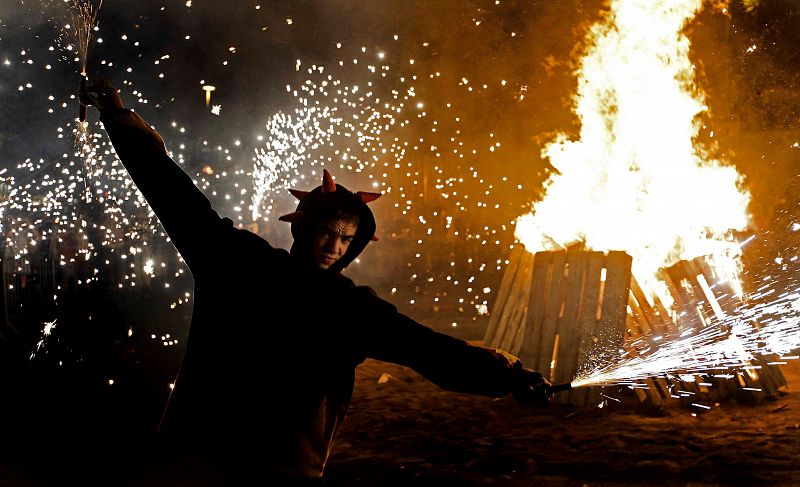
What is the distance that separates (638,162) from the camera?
315 inches

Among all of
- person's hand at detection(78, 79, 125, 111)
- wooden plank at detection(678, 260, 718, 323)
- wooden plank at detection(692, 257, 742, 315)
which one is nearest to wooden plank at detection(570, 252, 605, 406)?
wooden plank at detection(678, 260, 718, 323)

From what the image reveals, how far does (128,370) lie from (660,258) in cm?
632

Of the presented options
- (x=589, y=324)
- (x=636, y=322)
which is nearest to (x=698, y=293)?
(x=636, y=322)

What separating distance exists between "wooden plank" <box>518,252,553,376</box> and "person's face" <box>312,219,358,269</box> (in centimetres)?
448

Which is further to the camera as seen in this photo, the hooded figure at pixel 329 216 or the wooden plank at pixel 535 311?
the wooden plank at pixel 535 311

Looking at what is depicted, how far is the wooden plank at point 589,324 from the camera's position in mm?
6230

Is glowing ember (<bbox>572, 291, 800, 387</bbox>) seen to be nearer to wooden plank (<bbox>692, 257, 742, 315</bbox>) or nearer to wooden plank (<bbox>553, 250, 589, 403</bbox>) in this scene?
wooden plank (<bbox>692, 257, 742, 315</bbox>)

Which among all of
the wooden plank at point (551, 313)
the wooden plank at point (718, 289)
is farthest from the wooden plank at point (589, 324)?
the wooden plank at point (718, 289)

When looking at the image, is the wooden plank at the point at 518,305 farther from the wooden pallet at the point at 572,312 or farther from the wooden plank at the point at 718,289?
the wooden plank at the point at 718,289

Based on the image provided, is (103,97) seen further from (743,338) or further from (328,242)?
(743,338)

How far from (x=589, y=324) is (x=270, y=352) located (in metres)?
4.95

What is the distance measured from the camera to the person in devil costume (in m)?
1.93

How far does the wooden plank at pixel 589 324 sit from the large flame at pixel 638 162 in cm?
96

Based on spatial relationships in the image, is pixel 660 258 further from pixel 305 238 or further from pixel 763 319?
pixel 305 238
